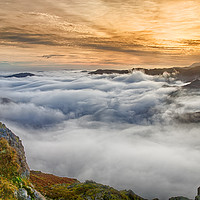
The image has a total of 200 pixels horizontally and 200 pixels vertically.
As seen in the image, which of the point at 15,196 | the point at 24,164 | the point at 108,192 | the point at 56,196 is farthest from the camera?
the point at 108,192

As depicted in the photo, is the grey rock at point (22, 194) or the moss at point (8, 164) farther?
the moss at point (8, 164)

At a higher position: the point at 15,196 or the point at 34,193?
the point at 15,196

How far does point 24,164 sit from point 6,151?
21.4 ft

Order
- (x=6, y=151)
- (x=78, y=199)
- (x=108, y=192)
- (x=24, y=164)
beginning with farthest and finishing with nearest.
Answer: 1. (x=108, y=192)
2. (x=78, y=199)
3. (x=24, y=164)
4. (x=6, y=151)

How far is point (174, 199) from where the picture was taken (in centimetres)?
7231

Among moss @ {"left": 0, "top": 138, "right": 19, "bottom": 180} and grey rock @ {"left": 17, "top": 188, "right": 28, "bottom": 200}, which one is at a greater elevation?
moss @ {"left": 0, "top": 138, "right": 19, "bottom": 180}

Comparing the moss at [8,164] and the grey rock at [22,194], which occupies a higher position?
the moss at [8,164]

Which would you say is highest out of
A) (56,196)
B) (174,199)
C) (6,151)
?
(6,151)

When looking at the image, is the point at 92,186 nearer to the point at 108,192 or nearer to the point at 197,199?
the point at 108,192

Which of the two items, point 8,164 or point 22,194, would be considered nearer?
point 22,194

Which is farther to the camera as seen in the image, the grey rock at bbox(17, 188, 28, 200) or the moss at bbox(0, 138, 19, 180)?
the moss at bbox(0, 138, 19, 180)

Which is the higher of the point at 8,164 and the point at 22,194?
the point at 8,164

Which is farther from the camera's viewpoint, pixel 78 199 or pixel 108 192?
pixel 108 192

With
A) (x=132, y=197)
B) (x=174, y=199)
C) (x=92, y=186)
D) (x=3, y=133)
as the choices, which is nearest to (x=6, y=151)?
(x=3, y=133)
